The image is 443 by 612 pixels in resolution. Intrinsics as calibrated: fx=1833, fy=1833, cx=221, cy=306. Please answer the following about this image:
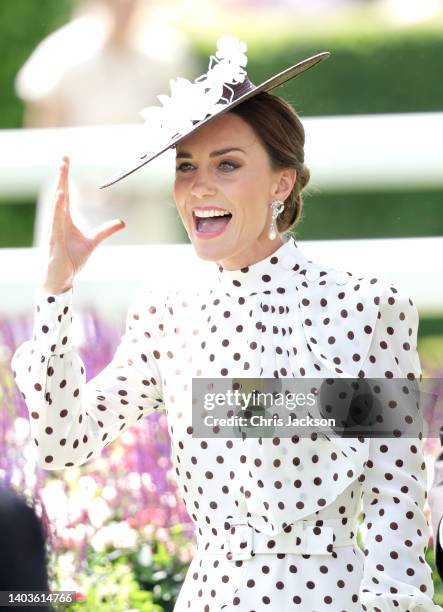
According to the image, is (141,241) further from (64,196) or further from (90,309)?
(64,196)

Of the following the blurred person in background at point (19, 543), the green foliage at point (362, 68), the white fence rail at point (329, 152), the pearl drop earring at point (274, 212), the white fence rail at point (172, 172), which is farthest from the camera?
the green foliage at point (362, 68)

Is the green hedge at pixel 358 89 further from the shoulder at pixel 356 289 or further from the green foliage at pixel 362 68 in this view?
the shoulder at pixel 356 289

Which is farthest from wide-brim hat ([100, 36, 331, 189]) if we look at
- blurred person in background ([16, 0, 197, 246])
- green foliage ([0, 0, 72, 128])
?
green foliage ([0, 0, 72, 128])

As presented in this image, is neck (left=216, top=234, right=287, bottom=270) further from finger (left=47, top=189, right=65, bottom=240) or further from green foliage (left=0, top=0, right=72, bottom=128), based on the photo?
green foliage (left=0, top=0, right=72, bottom=128)

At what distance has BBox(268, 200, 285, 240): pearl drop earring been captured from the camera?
12.9ft

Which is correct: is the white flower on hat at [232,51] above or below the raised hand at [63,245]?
above

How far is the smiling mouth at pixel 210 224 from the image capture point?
3869 mm

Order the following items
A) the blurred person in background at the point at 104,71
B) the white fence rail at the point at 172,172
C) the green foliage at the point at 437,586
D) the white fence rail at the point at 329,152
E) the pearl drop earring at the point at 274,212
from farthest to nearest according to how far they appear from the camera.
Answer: the blurred person in background at the point at 104,71 < the white fence rail at the point at 329,152 < the white fence rail at the point at 172,172 < the green foliage at the point at 437,586 < the pearl drop earring at the point at 274,212

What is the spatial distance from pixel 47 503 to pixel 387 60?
737 centimetres

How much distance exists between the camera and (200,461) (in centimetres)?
379

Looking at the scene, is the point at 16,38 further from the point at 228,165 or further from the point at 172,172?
the point at 228,165

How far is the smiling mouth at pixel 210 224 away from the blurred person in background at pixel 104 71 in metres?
3.44

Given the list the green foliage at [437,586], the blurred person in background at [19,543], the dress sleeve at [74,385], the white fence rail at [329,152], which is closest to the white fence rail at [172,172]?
the white fence rail at [329,152]

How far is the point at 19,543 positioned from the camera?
251 centimetres
